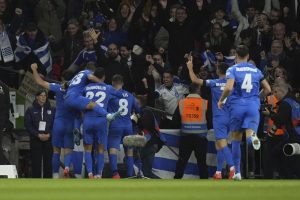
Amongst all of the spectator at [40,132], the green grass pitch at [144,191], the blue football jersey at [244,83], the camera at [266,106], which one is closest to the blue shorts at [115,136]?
the spectator at [40,132]

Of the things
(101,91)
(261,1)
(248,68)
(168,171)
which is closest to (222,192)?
(248,68)

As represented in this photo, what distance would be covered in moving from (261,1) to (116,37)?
4.43m

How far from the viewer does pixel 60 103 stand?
2245 centimetres

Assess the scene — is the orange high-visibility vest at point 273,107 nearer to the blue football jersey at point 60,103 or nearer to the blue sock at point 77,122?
the blue sock at point 77,122

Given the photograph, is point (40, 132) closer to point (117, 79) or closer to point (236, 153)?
point (117, 79)

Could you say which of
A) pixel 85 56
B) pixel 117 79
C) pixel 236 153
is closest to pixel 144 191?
pixel 236 153

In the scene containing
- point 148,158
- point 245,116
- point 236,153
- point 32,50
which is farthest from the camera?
point 32,50

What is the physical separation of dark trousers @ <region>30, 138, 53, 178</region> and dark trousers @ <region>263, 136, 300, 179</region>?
15.9ft

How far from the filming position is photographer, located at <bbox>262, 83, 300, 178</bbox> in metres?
21.7

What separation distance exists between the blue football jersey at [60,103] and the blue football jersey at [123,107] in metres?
0.96

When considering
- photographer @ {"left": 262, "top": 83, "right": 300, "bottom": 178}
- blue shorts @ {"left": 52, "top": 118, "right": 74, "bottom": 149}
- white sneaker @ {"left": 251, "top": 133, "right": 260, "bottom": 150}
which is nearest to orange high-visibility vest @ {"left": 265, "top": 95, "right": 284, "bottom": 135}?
photographer @ {"left": 262, "top": 83, "right": 300, "bottom": 178}

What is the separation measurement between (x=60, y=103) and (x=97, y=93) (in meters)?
1.11

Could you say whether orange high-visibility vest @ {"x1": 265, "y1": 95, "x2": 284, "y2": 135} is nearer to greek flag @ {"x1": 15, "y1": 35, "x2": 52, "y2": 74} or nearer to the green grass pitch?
the green grass pitch

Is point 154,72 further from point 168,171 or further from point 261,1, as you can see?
point 261,1
